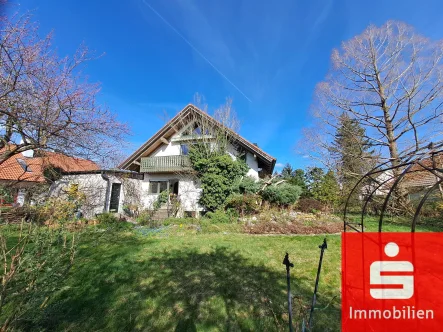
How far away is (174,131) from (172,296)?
13.4 metres

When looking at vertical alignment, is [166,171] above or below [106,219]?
above

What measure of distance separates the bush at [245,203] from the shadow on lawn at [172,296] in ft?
18.9

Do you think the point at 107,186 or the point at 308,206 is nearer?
the point at 308,206

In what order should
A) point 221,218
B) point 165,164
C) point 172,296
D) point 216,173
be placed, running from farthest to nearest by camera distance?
point 165,164
point 216,173
point 221,218
point 172,296

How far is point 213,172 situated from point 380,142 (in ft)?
33.5

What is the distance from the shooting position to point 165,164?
1502 centimetres

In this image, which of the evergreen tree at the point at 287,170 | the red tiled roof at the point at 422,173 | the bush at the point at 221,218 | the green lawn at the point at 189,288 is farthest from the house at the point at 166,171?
the evergreen tree at the point at 287,170

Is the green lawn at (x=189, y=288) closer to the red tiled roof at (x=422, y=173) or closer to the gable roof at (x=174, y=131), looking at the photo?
the red tiled roof at (x=422, y=173)

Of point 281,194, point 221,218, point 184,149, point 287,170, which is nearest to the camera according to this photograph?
point 221,218

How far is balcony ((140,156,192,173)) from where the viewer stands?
14.2m

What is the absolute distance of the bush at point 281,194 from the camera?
459 inches

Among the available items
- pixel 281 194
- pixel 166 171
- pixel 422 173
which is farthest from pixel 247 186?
pixel 422 173

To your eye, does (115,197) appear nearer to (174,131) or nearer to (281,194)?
(174,131)

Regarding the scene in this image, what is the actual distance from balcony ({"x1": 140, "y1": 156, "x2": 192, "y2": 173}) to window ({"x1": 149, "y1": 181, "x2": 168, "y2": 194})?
44.2 inches
